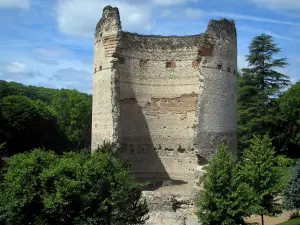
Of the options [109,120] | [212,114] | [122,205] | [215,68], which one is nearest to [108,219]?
[122,205]

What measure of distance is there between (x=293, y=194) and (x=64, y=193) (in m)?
12.2

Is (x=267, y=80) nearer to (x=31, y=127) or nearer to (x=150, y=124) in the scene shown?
(x=150, y=124)

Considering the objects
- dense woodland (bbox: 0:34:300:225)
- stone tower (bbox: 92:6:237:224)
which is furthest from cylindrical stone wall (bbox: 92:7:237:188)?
dense woodland (bbox: 0:34:300:225)

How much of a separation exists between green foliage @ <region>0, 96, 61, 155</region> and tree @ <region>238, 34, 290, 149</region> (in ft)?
63.9

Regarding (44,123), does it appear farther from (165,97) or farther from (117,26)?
(117,26)

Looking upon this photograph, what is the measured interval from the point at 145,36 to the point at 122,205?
1487cm

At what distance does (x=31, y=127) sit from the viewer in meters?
38.6

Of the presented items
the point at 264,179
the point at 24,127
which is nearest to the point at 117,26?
the point at 264,179

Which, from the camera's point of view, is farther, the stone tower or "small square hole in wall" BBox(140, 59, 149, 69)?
"small square hole in wall" BBox(140, 59, 149, 69)

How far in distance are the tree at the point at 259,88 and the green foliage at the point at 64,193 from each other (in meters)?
23.4

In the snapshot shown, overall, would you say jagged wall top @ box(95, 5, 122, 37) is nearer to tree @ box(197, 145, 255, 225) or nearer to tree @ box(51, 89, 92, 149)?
tree @ box(197, 145, 255, 225)

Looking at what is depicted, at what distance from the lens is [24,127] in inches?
1487

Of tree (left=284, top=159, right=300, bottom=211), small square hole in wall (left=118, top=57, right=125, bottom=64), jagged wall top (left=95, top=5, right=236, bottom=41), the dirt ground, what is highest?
jagged wall top (left=95, top=5, right=236, bottom=41)

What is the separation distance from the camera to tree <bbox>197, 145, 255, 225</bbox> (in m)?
14.3
